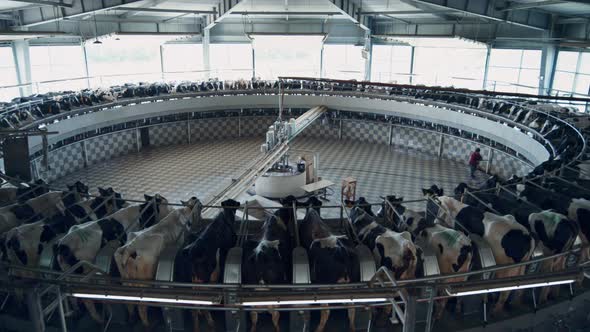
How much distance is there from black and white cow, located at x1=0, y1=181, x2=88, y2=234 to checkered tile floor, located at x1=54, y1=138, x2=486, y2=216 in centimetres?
647

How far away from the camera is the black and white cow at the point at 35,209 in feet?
31.0

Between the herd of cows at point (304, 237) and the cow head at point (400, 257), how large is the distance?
17 millimetres

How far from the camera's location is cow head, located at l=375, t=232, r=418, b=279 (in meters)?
7.53

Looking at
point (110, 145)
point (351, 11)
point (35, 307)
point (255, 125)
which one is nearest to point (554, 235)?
point (35, 307)

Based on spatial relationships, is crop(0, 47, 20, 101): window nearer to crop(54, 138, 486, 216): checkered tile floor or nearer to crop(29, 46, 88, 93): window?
crop(29, 46, 88, 93): window

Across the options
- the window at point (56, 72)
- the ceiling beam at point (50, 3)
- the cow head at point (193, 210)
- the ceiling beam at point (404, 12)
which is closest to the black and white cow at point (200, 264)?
the cow head at point (193, 210)

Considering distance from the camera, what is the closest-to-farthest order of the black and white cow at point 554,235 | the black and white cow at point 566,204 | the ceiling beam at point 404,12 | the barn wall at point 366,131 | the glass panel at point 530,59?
the black and white cow at point 554,235 < the black and white cow at point 566,204 < the ceiling beam at point 404,12 < the barn wall at point 366,131 < the glass panel at point 530,59

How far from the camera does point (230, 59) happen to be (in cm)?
3722

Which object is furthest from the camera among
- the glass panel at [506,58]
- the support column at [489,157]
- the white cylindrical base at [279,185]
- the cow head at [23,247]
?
the glass panel at [506,58]

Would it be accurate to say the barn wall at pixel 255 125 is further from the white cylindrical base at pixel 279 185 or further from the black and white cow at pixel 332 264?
the black and white cow at pixel 332 264

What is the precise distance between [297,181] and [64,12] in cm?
1399

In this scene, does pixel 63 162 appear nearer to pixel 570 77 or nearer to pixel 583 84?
pixel 570 77

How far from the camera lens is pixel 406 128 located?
86.8 ft

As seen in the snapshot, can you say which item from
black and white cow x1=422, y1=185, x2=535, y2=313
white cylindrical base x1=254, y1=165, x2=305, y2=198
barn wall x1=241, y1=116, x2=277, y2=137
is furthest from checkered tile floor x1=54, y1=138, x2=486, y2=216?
black and white cow x1=422, y1=185, x2=535, y2=313
